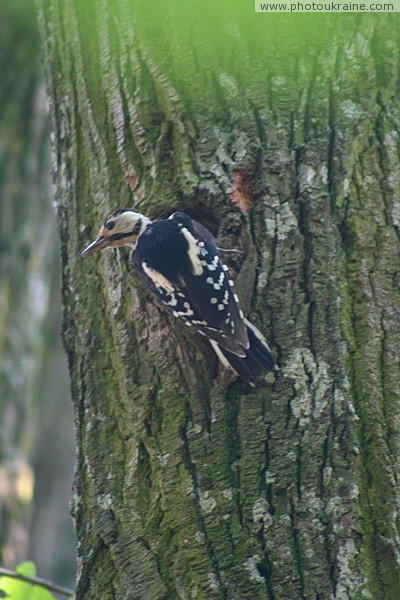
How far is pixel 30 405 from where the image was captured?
542 cm

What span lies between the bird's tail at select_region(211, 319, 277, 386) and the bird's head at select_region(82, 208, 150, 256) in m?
0.64

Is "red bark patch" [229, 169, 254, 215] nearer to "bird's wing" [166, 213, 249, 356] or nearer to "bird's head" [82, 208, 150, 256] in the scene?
"bird's wing" [166, 213, 249, 356]

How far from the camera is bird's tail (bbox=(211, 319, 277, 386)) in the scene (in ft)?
9.70

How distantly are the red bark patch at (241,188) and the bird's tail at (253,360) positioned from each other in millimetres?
491

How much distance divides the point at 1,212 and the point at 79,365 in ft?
6.96

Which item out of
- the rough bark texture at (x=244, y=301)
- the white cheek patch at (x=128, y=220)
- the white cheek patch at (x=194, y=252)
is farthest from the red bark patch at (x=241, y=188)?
the white cheek patch at (x=128, y=220)

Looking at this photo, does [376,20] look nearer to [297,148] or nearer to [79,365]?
[297,148]

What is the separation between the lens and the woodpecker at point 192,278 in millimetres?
3051

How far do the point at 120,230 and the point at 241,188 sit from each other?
1.69 ft

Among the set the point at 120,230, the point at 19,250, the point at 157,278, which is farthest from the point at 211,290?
the point at 19,250

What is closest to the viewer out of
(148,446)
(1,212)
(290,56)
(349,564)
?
(349,564)

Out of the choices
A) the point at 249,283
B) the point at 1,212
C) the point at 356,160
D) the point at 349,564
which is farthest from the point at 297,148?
the point at 1,212

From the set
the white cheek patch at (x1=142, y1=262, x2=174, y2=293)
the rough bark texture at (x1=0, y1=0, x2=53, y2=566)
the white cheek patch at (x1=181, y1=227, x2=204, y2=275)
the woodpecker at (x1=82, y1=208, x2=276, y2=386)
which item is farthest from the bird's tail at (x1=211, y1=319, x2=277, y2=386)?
the rough bark texture at (x1=0, y1=0, x2=53, y2=566)

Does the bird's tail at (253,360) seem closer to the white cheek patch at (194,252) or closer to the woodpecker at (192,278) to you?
the woodpecker at (192,278)
